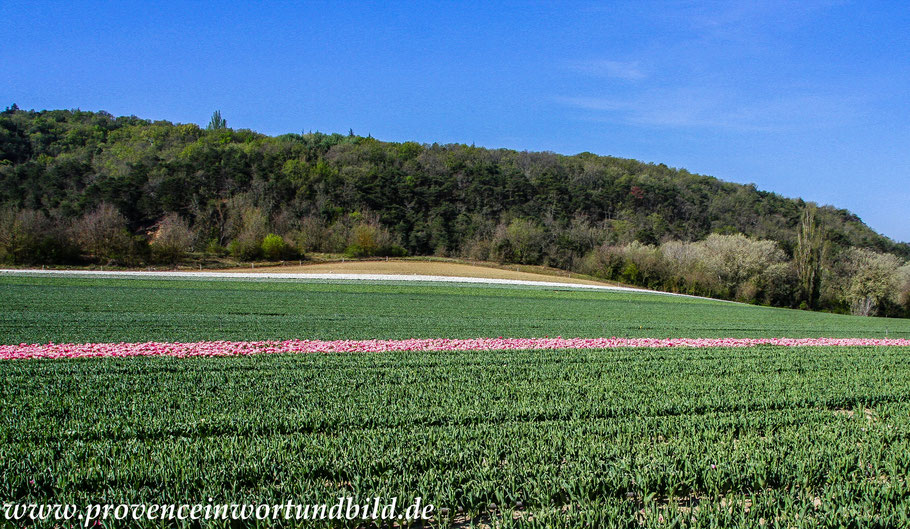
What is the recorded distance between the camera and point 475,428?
657 centimetres

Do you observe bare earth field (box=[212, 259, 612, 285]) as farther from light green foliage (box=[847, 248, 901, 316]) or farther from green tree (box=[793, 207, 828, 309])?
light green foliage (box=[847, 248, 901, 316])

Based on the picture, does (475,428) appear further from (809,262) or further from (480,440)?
(809,262)

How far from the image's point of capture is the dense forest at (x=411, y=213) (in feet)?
213

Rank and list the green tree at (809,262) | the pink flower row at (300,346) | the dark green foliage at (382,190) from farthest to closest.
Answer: the dark green foliage at (382,190) → the green tree at (809,262) → the pink flower row at (300,346)

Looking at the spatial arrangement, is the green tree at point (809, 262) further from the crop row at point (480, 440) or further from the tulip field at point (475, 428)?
the crop row at point (480, 440)

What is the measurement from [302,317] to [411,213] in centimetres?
6910

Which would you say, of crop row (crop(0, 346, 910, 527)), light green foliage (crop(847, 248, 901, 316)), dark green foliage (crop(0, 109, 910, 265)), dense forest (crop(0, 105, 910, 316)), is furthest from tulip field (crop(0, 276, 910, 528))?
dark green foliage (crop(0, 109, 910, 265))

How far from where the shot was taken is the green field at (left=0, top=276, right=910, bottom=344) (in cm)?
1658

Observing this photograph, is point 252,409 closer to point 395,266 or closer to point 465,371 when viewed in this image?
point 465,371

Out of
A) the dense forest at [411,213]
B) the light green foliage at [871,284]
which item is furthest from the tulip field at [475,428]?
the light green foliage at [871,284]

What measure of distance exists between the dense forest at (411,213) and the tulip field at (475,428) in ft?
176

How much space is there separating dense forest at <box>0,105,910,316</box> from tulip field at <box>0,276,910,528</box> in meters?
53.7

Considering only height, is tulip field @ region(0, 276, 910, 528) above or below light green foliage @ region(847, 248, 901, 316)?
below

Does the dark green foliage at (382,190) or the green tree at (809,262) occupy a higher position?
the dark green foliage at (382,190)
